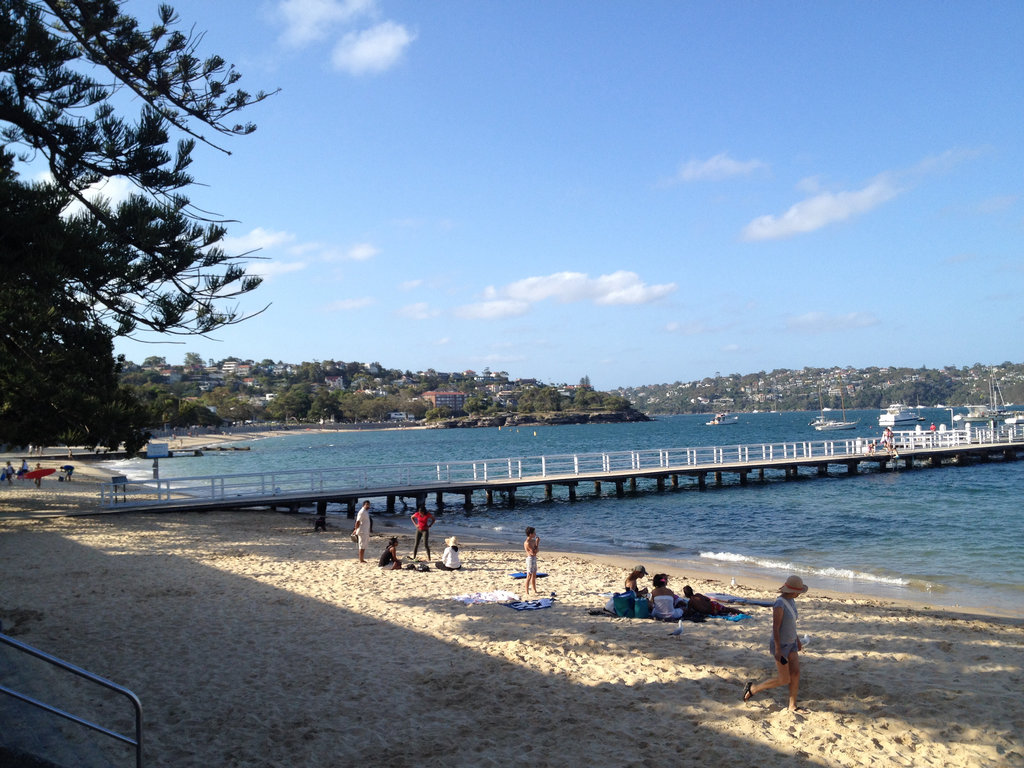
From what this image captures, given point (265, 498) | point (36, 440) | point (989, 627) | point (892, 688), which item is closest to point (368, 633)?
point (892, 688)

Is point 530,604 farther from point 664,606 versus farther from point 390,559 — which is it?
point 390,559

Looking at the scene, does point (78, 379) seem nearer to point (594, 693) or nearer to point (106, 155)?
point (106, 155)

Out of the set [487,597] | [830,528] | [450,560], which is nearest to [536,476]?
[830,528]

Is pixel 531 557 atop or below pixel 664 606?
atop

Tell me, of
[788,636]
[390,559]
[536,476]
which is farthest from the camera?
[536,476]

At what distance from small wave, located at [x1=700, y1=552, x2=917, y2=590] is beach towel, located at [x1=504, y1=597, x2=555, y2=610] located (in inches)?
311

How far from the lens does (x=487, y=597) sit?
11.5 meters

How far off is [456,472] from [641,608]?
1484 inches

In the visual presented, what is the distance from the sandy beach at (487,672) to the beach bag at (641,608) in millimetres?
276

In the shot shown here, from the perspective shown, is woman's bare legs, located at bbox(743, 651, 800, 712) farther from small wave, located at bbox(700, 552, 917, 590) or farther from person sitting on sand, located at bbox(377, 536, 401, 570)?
small wave, located at bbox(700, 552, 917, 590)

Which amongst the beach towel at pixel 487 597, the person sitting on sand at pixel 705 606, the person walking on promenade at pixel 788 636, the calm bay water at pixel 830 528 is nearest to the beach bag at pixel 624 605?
the person sitting on sand at pixel 705 606

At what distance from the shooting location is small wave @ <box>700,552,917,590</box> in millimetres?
15172

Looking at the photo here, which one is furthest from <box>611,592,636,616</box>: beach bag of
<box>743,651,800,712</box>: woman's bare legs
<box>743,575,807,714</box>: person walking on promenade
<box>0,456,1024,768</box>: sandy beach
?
<box>743,575,807,714</box>: person walking on promenade

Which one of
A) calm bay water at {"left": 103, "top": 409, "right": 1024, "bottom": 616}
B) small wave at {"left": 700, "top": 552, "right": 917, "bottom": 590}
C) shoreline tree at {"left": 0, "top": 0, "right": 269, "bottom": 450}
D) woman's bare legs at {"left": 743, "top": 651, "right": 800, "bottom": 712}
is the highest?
shoreline tree at {"left": 0, "top": 0, "right": 269, "bottom": 450}
